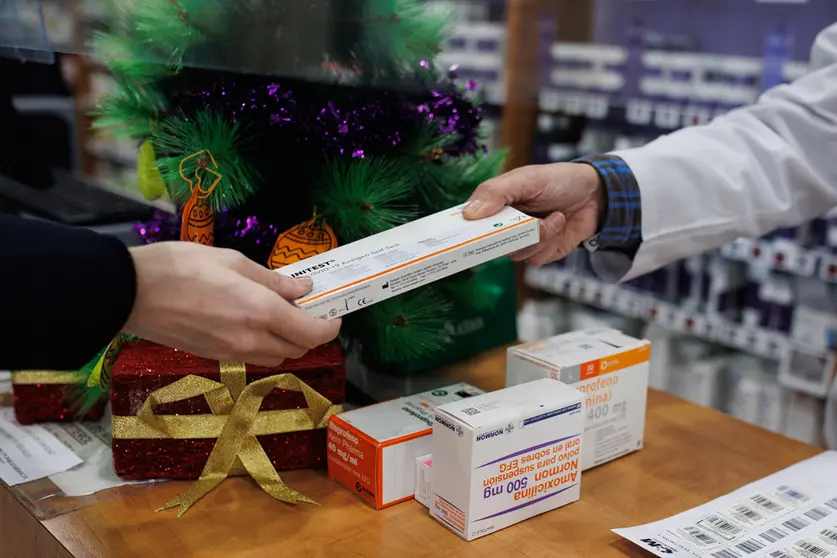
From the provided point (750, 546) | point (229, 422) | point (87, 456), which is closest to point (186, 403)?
point (229, 422)

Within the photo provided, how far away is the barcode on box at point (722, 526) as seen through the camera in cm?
84

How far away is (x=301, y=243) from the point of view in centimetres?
98

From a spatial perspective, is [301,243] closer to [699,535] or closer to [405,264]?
[405,264]

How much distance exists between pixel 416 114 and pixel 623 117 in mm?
1832

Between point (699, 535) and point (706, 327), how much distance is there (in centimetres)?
172

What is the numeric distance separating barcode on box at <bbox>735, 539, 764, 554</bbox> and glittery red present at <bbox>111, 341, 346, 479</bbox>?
453 mm

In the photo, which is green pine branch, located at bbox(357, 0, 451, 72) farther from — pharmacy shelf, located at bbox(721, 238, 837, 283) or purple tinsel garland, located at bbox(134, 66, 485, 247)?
pharmacy shelf, located at bbox(721, 238, 837, 283)

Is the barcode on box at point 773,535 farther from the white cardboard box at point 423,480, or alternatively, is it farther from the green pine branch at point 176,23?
the green pine branch at point 176,23

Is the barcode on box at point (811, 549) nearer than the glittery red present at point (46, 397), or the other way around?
the barcode on box at point (811, 549)

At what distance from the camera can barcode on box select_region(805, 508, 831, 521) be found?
0.88 m

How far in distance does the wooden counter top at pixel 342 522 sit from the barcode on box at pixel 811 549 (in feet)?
0.38

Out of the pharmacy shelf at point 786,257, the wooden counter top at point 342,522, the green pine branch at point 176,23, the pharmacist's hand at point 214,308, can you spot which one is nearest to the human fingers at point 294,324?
the pharmacist's hand at point 214,308

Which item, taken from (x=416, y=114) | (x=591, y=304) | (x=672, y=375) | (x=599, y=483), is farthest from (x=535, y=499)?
(x=591, y=304)

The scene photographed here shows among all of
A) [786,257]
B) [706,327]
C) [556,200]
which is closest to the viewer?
[556,200]
